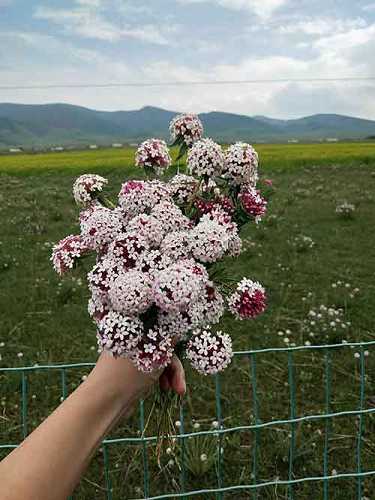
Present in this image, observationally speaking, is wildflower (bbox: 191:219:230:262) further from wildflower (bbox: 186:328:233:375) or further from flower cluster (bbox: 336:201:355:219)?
flower cluster (bbox: 336:201:355:219)

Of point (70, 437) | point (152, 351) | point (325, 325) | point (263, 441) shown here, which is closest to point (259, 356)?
point (325, 325)

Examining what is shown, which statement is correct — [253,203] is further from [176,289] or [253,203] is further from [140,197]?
[176,289]

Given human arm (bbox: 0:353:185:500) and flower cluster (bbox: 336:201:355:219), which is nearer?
human arm (bbox: 0:353:185:500)

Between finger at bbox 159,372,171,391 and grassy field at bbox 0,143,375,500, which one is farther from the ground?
finger at bbox 159,372,171,391

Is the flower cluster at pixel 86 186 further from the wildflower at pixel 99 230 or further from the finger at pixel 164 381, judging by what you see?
the finger at pixel 164 381

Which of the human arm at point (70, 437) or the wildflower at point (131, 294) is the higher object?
the wildflower at point (131, 294)

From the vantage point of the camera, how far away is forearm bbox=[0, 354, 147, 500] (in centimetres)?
139

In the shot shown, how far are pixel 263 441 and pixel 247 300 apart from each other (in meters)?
3.18

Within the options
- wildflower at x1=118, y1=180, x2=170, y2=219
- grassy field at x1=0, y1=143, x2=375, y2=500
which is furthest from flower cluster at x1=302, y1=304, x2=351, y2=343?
wildflower at x1=118, y1=180, x2=170, y2=219

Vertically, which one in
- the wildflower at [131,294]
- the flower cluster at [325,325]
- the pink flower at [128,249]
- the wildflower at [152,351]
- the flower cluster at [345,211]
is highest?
the pink flower at [128,249]

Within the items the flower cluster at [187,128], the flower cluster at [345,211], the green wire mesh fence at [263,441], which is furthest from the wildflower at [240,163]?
the flower cluster at [345,211]

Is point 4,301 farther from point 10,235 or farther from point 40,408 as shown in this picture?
point 10,235

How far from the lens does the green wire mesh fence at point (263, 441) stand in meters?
4.06

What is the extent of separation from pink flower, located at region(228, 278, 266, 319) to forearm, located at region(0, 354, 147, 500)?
61 cm
